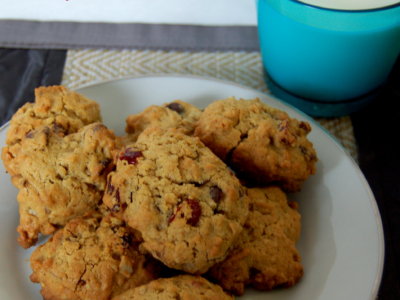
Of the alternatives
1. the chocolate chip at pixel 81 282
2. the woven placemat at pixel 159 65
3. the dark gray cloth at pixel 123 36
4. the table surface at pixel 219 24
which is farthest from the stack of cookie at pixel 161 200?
the dark gray cloth at pixel 123 36

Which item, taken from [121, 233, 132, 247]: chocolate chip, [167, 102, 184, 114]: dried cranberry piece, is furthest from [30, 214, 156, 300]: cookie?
[167, 102, 184, 114]: dried cranberry piece

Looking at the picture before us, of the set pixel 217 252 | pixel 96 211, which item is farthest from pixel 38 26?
pixel 217 252

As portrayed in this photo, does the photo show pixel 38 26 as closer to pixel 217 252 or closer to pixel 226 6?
pixel 226 6

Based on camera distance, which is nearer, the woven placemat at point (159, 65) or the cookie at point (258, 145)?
the cookie at point (258, 145)

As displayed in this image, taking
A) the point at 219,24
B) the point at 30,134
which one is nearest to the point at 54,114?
the point at 30,134

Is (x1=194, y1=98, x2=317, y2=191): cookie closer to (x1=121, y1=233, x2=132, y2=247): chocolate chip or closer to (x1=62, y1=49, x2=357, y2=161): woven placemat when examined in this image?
(x1=121, y1=233, x2=132, y2=247): chocolate chip

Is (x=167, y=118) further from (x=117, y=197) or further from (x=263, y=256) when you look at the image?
(x=263, y=256)

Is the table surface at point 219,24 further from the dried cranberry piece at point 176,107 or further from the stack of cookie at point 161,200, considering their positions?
the dried cranberry piece at point 176,107
